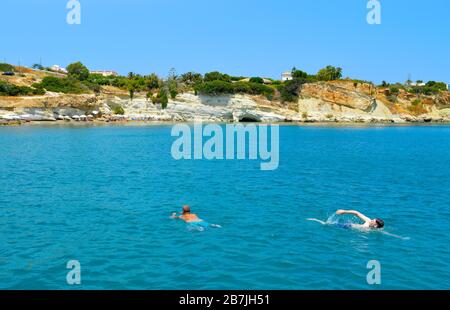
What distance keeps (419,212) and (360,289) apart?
9.53 metres

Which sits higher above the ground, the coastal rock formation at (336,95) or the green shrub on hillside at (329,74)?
the green shrub on hillside at (329,74)

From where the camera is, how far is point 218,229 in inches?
634

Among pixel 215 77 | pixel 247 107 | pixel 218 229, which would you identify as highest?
pixel 215 77

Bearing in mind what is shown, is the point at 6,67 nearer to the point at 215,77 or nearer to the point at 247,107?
the point at 215,77

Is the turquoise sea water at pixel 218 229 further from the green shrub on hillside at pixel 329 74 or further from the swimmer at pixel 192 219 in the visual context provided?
the green shrub on hillside at pixel 329 74

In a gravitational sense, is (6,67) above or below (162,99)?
above

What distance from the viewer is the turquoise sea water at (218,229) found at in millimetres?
11812

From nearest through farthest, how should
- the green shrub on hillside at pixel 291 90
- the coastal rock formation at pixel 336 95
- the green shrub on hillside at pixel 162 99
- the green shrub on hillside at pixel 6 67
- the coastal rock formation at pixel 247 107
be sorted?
the coastal rock formation at pixel 247 107 → the green shrub on hillside at pixel 162 99 → the coastal rock formation at pixel 336 95 → the green shrub on hillside at pixel 291 90 → the green shrub on hillside at pixel 6 67

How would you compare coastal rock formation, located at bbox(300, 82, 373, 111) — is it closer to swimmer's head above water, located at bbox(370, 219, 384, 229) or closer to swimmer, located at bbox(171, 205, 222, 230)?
swimmer's head above water, located at bbox(370, 219, 384, 229)

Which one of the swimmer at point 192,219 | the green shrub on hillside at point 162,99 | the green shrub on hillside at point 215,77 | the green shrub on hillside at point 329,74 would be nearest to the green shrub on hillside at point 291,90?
the green shrub on hillside at point 329,74

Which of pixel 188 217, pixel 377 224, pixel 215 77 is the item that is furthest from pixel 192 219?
pixel 215 77

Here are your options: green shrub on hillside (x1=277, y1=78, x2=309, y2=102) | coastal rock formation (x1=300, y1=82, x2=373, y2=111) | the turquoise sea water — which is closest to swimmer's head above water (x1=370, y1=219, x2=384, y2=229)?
the turquoise sea water

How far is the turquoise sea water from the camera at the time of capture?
11812 millimetres

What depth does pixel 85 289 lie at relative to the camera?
35.6 feet
